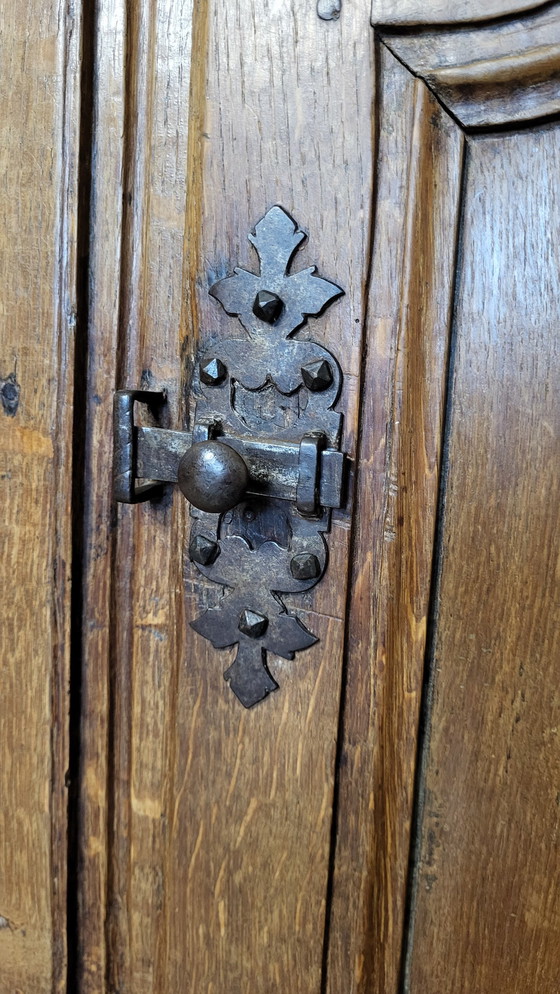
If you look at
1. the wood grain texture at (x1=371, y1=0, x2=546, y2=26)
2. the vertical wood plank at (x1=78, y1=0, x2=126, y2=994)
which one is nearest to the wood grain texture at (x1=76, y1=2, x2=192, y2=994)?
the vertical wood plank at (x1=78, y1=0, x2=126, y2=994)

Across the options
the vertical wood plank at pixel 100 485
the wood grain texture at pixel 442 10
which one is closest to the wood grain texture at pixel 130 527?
the vertical wood plank at pixel 100 485

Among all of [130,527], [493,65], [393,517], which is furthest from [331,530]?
[493,65]

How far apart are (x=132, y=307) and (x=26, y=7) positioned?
0.71 ft

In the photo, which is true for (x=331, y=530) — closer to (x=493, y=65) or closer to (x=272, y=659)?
(x=272, y=659)

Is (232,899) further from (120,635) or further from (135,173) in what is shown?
(135,173)

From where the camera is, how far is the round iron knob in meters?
0.47

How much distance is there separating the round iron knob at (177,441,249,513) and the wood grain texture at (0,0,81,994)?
13cm

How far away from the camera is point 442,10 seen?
45 cm

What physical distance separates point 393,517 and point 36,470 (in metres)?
0.27

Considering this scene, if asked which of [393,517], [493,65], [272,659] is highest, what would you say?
[493,65]

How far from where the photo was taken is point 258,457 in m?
0.50

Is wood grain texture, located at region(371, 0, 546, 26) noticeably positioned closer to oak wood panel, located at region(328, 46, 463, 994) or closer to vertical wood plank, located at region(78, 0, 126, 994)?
oak wood panel, located at region(328, 46, 463, 994)

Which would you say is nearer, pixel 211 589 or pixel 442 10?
pixel 442 10

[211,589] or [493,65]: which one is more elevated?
[493,65]
